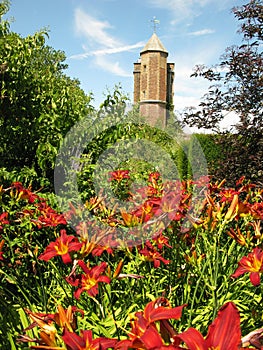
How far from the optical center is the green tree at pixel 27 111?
12.4 feet

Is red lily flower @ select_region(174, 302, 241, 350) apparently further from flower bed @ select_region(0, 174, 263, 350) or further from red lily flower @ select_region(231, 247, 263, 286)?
red lily flower @ select_region(231, 247, 263, 286)

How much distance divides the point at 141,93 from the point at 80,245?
41.7 meters

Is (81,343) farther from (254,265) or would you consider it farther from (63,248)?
(254,265)

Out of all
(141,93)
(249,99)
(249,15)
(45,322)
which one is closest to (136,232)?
(45,322)

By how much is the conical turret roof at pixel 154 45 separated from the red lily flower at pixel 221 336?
139 feet

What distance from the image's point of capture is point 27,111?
3.97 m

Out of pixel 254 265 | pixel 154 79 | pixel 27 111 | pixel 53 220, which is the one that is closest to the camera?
pixel 254 265

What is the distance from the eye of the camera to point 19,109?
3.93 metres

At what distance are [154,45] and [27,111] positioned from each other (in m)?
39.7

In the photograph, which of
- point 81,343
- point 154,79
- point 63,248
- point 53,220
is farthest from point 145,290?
point 154,79

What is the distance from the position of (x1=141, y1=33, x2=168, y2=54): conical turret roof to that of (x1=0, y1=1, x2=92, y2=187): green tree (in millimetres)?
39015

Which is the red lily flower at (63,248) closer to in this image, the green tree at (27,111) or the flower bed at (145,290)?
the flower bed at (145,290)

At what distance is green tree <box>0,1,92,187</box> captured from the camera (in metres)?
3.79

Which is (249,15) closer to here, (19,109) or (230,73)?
(230,73)
